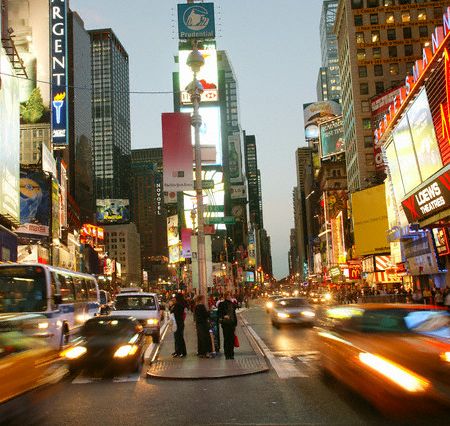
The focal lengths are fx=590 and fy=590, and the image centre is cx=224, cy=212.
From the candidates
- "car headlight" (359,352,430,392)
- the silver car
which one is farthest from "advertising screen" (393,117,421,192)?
"car headlight" (359,352,430,392)

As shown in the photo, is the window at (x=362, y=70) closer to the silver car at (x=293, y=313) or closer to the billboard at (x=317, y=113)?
the billboard at (x=317, y=113)

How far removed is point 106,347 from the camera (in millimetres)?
12789

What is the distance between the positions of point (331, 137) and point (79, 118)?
86.9 m

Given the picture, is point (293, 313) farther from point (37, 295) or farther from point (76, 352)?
point (76, 352)

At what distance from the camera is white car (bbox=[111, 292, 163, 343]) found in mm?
21314

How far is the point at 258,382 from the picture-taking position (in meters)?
11.8

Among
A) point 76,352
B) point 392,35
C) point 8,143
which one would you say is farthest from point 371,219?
point 76,352

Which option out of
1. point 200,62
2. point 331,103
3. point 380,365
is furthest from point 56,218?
point 331,103

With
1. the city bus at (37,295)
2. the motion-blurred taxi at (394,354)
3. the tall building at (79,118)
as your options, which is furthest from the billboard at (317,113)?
the motion-blurred taxi at (394,354)

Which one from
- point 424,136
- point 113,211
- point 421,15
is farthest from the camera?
point 113,211

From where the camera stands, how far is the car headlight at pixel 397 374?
7.35 m

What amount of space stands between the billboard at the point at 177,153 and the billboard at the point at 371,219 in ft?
147

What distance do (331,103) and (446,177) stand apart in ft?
392

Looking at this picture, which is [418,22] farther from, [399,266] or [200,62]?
[200,62]
